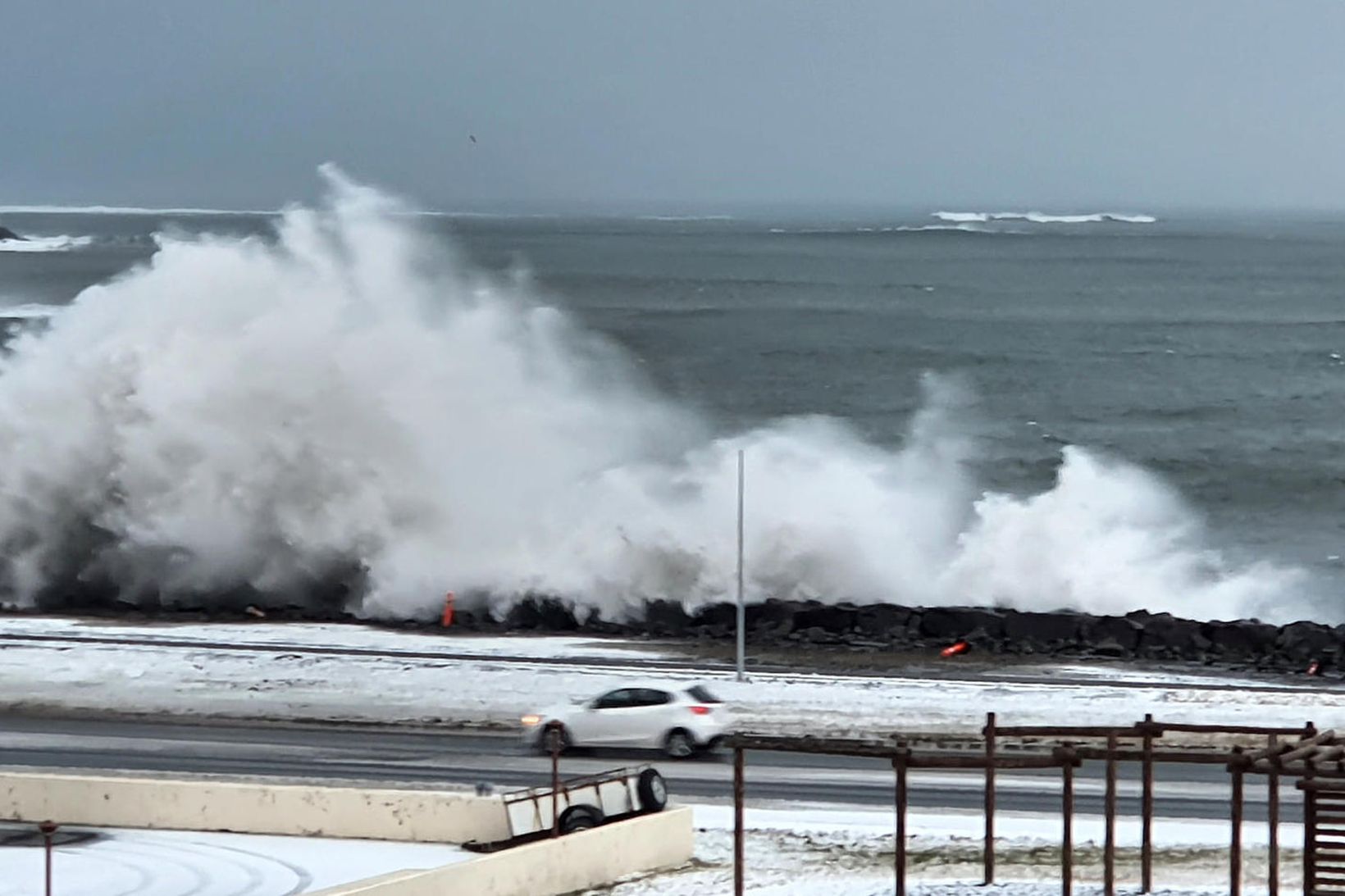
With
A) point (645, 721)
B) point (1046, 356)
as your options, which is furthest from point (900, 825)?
point (1046, 356)

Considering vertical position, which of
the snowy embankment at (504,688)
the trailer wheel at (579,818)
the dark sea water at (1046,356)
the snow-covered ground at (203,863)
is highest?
the dark sea water at (1046,356)

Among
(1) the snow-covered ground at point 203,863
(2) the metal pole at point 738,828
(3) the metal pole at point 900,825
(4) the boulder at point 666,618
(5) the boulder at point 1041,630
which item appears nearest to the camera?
(3) the metal pole at point 900,825

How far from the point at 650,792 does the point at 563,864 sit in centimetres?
206

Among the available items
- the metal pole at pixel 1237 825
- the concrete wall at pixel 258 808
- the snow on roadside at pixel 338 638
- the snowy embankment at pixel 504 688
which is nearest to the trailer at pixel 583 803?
the concrete wall at pixel 258 808

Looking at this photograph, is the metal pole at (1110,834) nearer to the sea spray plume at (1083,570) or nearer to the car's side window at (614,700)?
the car's side window at (614,700)

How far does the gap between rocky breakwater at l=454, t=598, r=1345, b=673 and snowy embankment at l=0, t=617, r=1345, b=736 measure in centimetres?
222

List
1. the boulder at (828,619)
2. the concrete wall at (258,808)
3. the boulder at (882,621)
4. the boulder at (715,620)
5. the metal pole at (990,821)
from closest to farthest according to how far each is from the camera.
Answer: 1. the metal pole at (990,821)
2. the concrete wall at (258,808)
3. the boulder at (882,621)
4. the boulder at (828,619)
5. the boulder at (715,620)

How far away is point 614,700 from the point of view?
27234mm

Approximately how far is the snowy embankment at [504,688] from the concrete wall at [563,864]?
692 centimetres

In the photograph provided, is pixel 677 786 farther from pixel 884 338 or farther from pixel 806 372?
pixel 884 338

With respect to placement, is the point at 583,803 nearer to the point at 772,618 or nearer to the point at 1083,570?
the point at 772,618

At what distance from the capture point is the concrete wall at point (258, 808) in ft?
73.8

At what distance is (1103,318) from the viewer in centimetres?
14412

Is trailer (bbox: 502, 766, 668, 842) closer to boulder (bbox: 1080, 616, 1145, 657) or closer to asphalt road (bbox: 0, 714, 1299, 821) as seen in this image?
asphalt road (bbox: 0, 714, 1299, 821)
